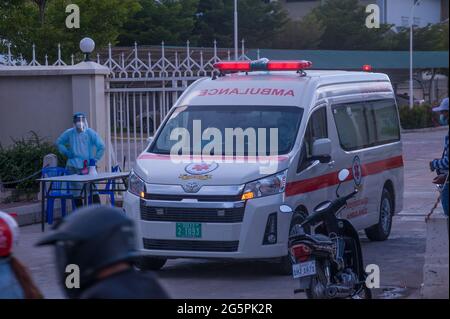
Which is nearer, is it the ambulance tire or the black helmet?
the black helmet

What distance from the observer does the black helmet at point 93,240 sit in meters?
3.09

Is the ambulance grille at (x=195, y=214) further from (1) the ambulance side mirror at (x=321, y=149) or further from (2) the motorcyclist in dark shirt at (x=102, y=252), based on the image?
(2) the motorcyclist in dark shirt at (x=102, y=252)

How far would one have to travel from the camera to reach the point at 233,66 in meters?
11.8

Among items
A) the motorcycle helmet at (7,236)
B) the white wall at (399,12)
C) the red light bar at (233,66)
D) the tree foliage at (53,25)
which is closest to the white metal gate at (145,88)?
the red light bar at (233,66)

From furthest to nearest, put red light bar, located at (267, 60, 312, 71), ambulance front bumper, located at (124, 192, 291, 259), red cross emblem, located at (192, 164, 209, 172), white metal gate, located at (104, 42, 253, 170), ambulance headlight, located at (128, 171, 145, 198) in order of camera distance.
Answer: white metal gate, located at (104, 42, 253, 170)
red light bar, located at (267, 60, 312, 71)
ambulance headlight, located at (128, 171, 145, 198)
red cross emblem, located at (192, 164, 209, 172)
ambulance front bumper, located at (124, 192, 291, 259)

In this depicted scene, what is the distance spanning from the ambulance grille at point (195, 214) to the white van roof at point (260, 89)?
1.63 m

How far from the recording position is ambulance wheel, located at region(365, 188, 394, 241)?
12.9m

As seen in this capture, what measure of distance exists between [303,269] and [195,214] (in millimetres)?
2082

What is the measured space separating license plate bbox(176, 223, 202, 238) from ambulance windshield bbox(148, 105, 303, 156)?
99 centimetres

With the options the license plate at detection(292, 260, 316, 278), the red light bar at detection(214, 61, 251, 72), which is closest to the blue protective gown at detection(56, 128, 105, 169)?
the red light bar at detection(214, 61, 251, 72)

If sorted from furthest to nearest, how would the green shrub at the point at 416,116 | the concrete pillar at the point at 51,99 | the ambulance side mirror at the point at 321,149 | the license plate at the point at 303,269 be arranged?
the green shrub at the point at 416,116
the concrete pillar at the point at 51,99
the ambulance side mirror at the point at 321,149
the license plate at the point at 303,269

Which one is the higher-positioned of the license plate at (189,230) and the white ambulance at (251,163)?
the white ambulance at (251,163)

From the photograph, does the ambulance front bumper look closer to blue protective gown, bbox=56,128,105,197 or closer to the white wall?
blue protective gown, bbox=56,128,105,197

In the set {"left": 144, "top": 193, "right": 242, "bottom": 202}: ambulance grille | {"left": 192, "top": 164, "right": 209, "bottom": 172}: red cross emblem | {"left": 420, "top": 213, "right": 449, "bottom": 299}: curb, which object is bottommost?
{"left": 420, "top": 213, "right": 449, "bottom": 299}: curb
